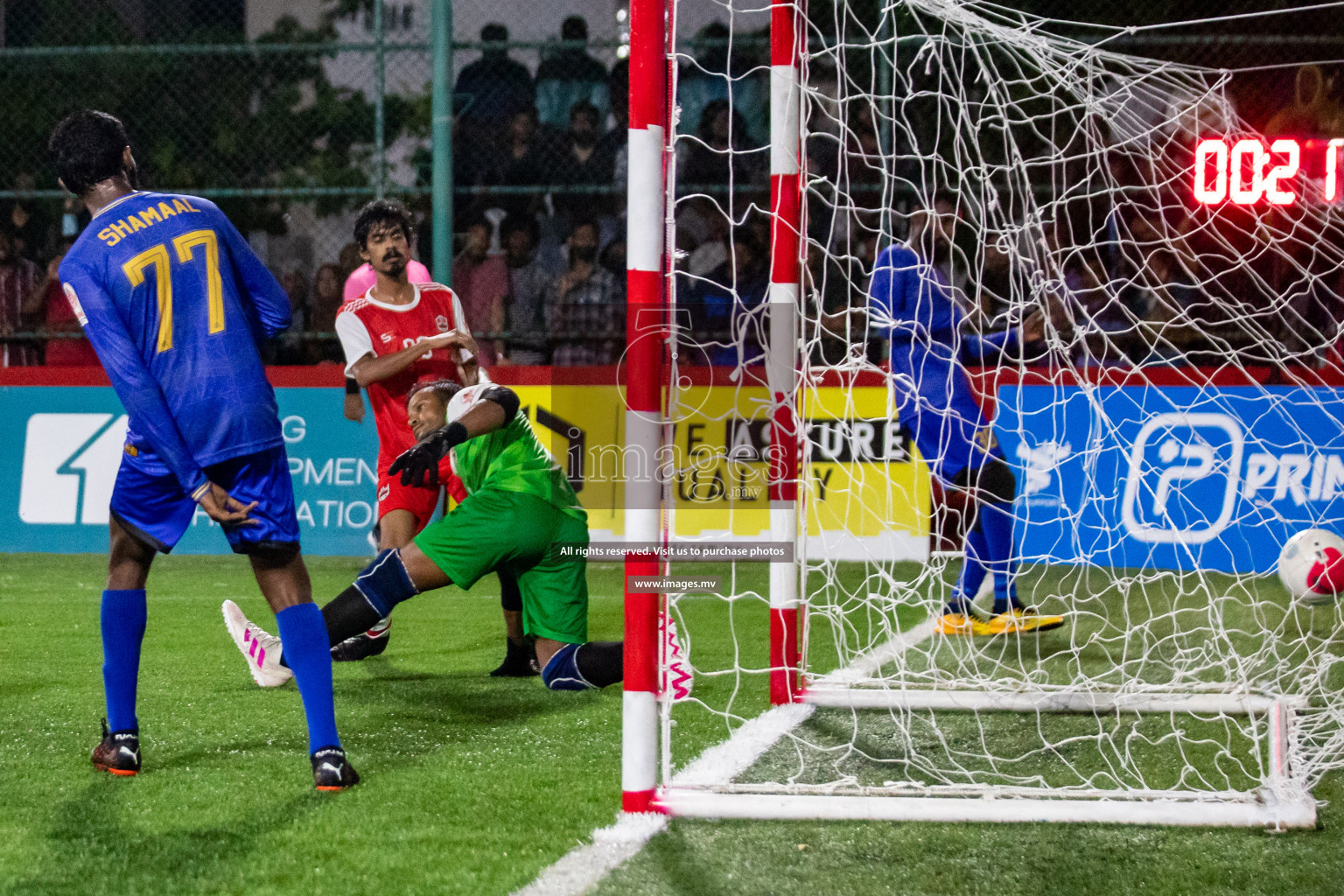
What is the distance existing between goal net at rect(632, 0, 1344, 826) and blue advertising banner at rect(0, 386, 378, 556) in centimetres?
208

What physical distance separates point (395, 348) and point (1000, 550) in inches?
101

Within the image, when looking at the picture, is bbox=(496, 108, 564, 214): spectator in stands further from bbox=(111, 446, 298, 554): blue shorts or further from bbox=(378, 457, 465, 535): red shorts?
bbox=(111, 446, 298, 554): blue shorts

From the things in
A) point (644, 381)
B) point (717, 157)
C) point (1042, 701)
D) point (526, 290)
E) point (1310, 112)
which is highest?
point (1310, 112)

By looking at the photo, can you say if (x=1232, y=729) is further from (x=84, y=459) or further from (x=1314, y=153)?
(x=84, y=459)

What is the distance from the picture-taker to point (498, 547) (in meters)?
3.91

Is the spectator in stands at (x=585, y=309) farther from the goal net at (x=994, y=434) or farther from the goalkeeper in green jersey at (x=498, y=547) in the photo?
the goalkeeper in green jersey at (x=498, y=547)

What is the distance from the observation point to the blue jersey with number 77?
2980 millimetres

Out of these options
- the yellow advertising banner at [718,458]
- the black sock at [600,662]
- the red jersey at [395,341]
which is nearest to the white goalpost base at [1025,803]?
the black sock at [600,662]

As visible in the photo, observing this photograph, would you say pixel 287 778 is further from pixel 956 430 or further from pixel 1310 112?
pixel 1310 112

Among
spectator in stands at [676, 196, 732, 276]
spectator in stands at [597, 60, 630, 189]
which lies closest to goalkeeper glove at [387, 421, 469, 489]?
spectator in stands at [676, 196, 732, 276]

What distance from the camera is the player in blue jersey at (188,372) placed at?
299 centimetres

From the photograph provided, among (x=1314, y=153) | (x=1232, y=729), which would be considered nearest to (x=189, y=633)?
(x=1232, y=729)

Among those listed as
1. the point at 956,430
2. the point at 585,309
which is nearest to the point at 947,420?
the point at 956,430

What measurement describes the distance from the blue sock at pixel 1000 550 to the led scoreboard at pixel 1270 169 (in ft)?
8.32
